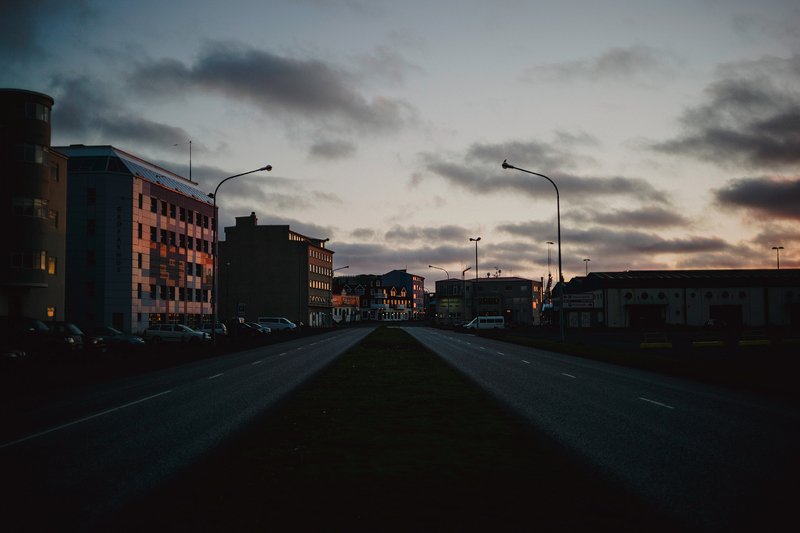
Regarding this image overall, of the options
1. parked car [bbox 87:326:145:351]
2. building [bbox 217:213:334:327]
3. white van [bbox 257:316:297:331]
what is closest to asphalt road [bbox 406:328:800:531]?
parked car [bbox 87:326:145:351]

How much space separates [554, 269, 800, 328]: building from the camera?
95.0 metres

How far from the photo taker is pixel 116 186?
66938 millimetres

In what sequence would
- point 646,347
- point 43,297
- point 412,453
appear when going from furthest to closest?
point 43,297, point 646,347, point 412,453

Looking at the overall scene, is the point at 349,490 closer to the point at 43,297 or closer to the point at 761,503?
the point at 761,503

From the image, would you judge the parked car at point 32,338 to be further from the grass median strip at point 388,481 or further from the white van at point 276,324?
the white van at point 276,324

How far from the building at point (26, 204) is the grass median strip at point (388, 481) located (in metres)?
42.8

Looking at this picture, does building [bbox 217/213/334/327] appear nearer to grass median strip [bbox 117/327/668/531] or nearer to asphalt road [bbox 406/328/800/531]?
asphalt road [bbox 406/328/800/531]

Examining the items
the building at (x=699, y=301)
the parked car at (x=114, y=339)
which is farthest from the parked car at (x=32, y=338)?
the building at (x=699, y=301)

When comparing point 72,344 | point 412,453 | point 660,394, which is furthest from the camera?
point 72,344

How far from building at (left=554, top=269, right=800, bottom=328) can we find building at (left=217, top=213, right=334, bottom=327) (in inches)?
2097

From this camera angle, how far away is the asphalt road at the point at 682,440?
661 cm

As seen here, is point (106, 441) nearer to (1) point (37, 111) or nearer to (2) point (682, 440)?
(2) point (682, 440)

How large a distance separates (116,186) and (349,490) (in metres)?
66.9

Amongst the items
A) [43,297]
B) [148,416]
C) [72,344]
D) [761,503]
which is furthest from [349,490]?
[43,297]
